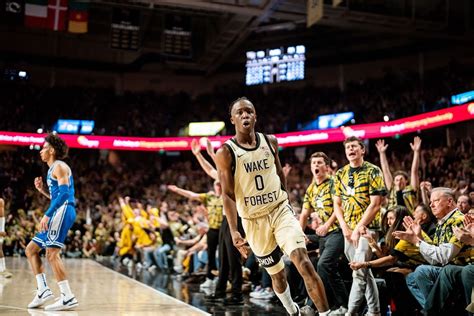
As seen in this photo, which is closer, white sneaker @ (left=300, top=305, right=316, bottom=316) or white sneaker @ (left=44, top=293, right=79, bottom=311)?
white sneaker @ (left=300, top=305, right=316, bottom=316)

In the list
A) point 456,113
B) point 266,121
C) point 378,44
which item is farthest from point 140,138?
point 456,113

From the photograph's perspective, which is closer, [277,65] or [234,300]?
[234,300]

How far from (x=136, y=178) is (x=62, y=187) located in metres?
18.4

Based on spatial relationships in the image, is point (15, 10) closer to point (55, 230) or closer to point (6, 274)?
point (6, 274)

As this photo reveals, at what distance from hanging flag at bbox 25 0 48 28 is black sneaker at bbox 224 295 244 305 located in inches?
516

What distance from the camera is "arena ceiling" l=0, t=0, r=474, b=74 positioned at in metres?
18.9

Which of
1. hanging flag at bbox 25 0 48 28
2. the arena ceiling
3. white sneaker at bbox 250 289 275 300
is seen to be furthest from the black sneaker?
hanging flag at bbox 25 0 48 28

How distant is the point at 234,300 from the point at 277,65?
17235mm

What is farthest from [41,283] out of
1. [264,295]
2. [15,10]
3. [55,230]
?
[15,10]

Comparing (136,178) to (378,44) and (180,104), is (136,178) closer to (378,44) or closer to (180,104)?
(180,104)

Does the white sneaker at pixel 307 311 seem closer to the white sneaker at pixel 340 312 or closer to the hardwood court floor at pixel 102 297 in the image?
the white sneaker at pixel 340 312

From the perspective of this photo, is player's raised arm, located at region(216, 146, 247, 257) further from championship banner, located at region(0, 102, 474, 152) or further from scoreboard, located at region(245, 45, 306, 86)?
scoreboard, located at region(245, 45, 306, 86)

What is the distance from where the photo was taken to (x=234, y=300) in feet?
23.6

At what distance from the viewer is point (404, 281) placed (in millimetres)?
5715
